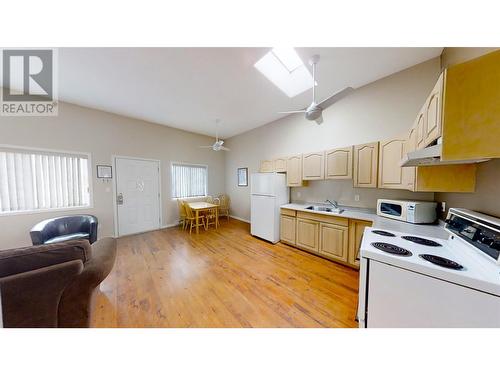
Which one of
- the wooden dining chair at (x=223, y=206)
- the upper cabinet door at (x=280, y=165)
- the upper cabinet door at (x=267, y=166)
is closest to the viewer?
the upper cabinet door at (x=280, y=165)

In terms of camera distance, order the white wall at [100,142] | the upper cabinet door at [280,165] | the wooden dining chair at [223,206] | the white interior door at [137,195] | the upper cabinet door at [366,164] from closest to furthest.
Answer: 1. the upper cabinet door at [366,164]
2. the white wall at [100,142]
3. the upper cabinet door at [280,165]
4. the white interior door at [137,195]
5. the wooden dining chair at [223,206]

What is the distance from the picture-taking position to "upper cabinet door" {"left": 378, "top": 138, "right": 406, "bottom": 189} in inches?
79.3

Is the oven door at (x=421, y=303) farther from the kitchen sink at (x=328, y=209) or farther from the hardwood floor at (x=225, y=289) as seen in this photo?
the kitchen sink at (x=328, y=209)

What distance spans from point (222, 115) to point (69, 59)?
235 cm

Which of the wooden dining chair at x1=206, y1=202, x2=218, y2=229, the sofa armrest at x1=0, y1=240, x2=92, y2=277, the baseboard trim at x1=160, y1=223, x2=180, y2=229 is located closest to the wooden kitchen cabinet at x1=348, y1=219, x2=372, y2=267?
the sofa armrest at x1=0, y1=240, x2=92, y2=277

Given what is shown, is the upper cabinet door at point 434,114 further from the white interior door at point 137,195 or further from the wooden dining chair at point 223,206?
the white interior door at point 137,195

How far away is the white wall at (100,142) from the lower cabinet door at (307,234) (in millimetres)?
3480

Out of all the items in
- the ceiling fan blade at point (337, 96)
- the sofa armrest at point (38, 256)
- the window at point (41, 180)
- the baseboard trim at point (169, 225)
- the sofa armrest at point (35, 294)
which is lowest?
the baseboard trim at point (169, 225)

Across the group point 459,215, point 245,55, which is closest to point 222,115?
point 245,55

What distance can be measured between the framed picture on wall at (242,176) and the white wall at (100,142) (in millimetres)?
1306

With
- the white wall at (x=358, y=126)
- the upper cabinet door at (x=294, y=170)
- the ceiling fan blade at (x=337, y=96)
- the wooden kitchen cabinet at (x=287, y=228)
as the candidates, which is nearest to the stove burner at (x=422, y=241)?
the white wall at (x=358, y=126)

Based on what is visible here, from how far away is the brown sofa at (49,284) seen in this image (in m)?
0.98

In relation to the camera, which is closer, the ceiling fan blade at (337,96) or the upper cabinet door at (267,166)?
the ceiling fan blade at (337,96)

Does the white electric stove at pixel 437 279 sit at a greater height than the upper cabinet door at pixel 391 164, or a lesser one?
lesser
